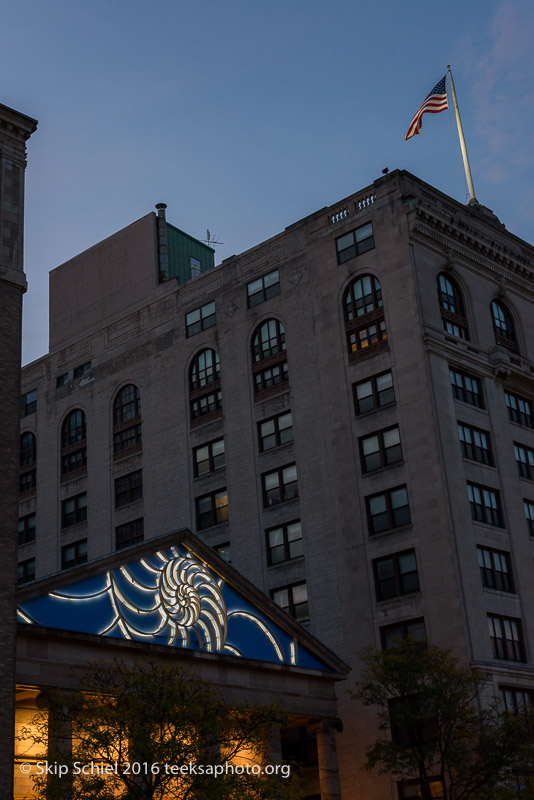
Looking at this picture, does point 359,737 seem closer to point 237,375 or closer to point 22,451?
point 237,375

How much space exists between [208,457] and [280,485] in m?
5.89

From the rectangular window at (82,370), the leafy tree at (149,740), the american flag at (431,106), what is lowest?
the leafy tree at (149,740)

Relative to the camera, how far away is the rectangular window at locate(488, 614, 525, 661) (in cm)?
4834

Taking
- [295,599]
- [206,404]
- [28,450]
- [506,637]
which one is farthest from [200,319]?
[506,637]

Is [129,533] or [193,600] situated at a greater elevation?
[129,533]

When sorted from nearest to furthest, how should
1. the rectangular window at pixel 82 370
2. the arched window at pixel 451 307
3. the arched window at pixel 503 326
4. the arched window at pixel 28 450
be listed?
the arched window at pixel 451 307 < the arched window at pixel 503 326 < the rectangular window at pixel 82 370 < the arched window at pixel 28 450

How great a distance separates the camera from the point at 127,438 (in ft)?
217

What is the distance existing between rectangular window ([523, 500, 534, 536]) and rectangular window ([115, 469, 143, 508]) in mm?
22488

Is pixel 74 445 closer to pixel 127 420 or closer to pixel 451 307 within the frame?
pixel 127 420

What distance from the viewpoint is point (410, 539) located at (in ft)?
163

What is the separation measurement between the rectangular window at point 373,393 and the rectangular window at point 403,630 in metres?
10.7

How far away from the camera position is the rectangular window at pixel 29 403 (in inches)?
2886

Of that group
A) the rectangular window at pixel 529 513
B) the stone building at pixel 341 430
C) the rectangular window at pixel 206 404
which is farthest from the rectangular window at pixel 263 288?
the rectangular window at pixel 529 513

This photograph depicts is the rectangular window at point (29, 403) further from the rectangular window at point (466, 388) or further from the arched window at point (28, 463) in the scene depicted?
the rectangular window at point (466, 388)
